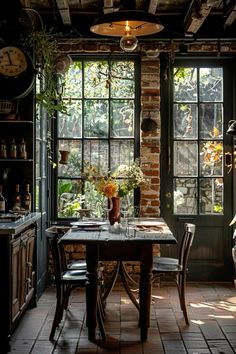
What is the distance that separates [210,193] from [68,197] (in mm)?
1695

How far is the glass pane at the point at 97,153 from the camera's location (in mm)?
6594

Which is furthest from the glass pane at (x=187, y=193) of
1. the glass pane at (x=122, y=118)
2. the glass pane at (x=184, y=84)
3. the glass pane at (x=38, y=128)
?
the glass pane at (x=38, y=128)

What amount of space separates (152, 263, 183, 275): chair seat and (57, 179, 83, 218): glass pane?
5.84 feet

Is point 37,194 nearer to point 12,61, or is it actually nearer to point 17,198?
point 17,198

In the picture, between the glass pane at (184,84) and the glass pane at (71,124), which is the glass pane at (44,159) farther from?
the glass pane at (184,84)

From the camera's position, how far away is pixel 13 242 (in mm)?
4266

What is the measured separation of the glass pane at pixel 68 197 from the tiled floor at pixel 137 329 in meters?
1.00

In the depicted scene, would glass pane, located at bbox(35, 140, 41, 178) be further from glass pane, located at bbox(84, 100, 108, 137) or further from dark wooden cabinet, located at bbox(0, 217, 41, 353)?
glass pane, located at bbox(84, 100, 108, 137)

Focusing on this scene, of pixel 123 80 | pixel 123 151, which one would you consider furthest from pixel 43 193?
pixel 123 80

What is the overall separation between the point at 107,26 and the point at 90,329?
93.7 inches

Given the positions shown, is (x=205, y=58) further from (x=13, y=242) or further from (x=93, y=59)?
(x=13, y=242)

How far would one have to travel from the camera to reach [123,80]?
6570 mm

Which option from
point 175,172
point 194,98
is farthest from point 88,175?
point 194,98

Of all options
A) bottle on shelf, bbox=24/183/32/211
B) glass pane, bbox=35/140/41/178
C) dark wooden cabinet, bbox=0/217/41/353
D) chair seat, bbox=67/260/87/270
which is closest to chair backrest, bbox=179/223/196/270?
chair seat, bbox=67/260/87/270
